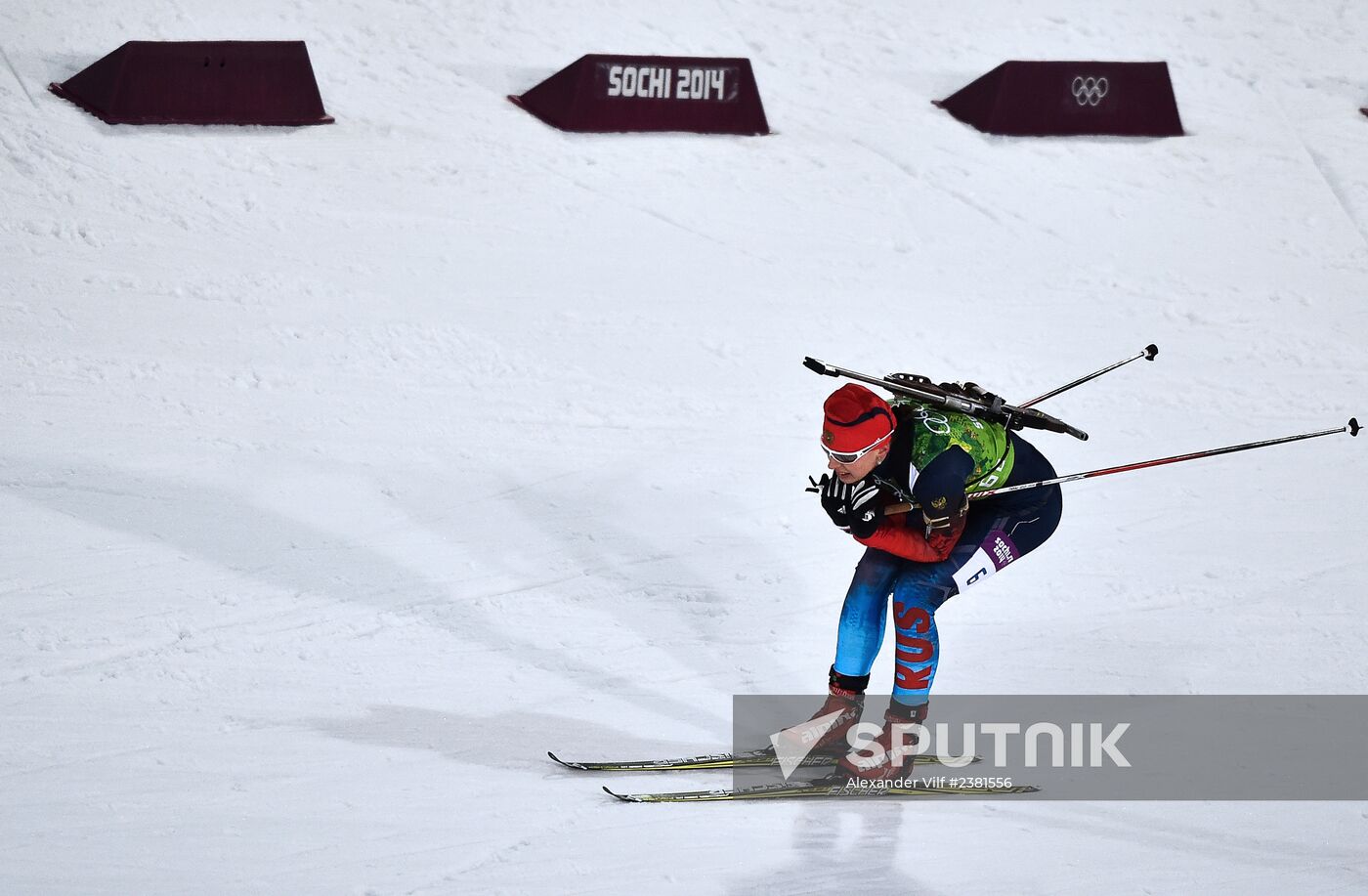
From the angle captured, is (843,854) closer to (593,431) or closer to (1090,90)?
(593,431)

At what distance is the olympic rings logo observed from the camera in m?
10.0

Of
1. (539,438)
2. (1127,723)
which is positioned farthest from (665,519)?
(1127,723)

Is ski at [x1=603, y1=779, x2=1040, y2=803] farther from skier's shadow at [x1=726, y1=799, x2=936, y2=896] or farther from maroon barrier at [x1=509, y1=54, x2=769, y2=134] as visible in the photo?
maroon barrier at [x1=509, y1=54, x2=769, y2=134]

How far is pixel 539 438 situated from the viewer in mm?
6848

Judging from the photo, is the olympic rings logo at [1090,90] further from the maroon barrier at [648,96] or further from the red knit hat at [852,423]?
the red knit hat at [852,423]

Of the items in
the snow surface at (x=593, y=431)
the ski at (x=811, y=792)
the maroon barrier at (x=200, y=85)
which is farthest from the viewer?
the maroon barrier at (x=200, y=85)

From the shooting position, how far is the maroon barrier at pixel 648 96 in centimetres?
930

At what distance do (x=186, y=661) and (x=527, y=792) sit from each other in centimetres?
137

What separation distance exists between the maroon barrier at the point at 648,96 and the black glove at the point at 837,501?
538 centimetres

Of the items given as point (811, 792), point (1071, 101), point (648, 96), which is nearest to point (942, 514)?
point (811, 792)

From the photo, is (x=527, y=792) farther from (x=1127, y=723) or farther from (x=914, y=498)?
(x=1127, y=723)

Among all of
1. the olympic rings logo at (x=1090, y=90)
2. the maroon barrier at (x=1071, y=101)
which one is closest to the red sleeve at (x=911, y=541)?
the maroon barrier at (x=1071, y=101)

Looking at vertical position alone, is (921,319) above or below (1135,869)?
above

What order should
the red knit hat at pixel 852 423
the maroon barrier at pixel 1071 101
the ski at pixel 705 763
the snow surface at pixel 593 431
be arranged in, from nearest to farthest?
1. the red knit hat at pixel 852 423
2. the snow surface at pixel 593 431
3. the ski at pixel 705 763
4. the maroon barrier at pixel 1071 101
